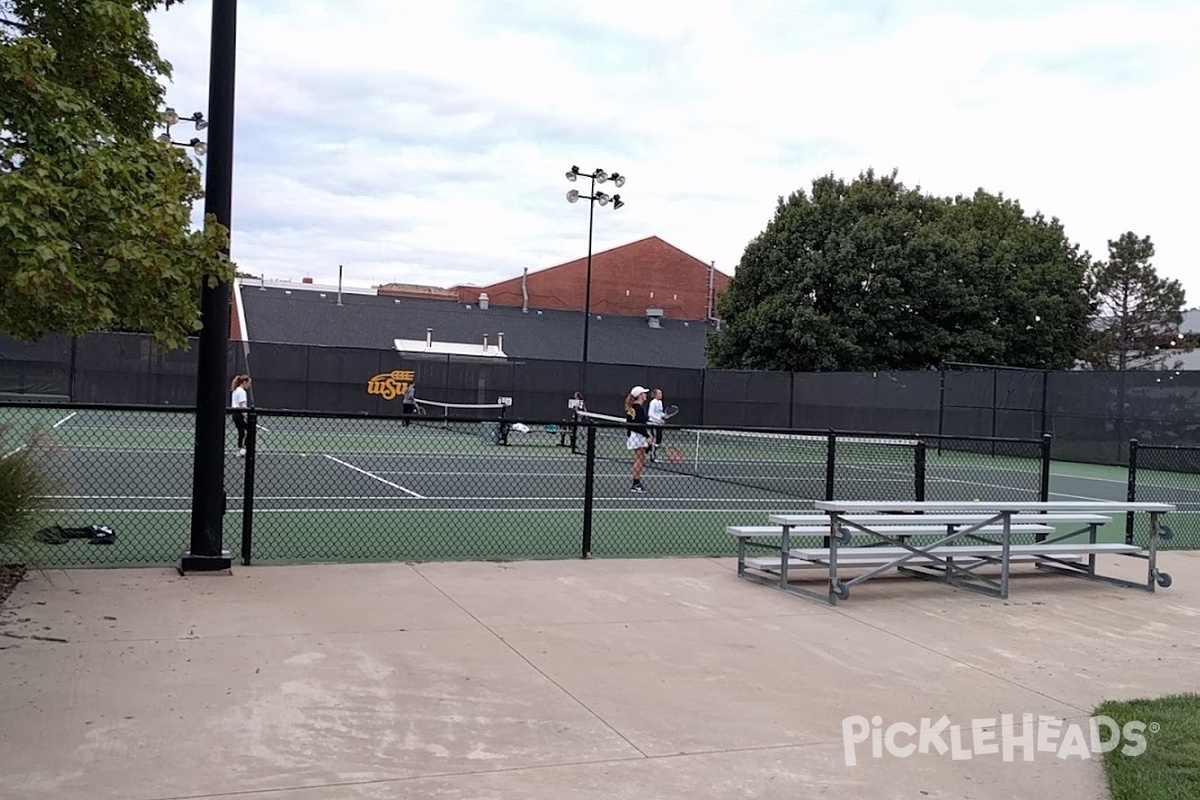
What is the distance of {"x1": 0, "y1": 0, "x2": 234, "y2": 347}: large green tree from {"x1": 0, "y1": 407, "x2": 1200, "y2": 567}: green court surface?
11.4 feet

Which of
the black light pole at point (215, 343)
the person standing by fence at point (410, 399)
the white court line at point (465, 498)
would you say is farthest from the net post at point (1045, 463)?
the person standing by fence at point (410, 399)

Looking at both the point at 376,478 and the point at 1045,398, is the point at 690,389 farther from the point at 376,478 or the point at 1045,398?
the point at 376,478

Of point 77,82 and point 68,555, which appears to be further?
point 68,555

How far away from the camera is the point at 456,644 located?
6871 mm

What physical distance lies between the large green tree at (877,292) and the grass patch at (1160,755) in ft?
115

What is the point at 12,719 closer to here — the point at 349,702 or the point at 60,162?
the point at 349,702

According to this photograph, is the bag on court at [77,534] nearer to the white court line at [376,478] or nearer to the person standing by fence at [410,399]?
the white court line at [376,478]

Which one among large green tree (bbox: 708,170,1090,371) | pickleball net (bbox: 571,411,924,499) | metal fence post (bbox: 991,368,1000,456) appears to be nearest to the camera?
pickleball net (bbox: 571,411,924,499)

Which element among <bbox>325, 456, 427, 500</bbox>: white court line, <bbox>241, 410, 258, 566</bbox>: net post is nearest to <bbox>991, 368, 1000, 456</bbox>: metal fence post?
<bbox>325, 456, 427, 500</bbox>: white court line

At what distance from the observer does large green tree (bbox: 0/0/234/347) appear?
459cm

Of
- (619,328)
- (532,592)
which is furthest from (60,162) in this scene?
(619,328)

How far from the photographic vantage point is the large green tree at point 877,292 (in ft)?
136

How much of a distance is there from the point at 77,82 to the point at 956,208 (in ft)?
158

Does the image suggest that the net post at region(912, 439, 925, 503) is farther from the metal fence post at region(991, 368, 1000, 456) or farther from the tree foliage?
the tree foliage
